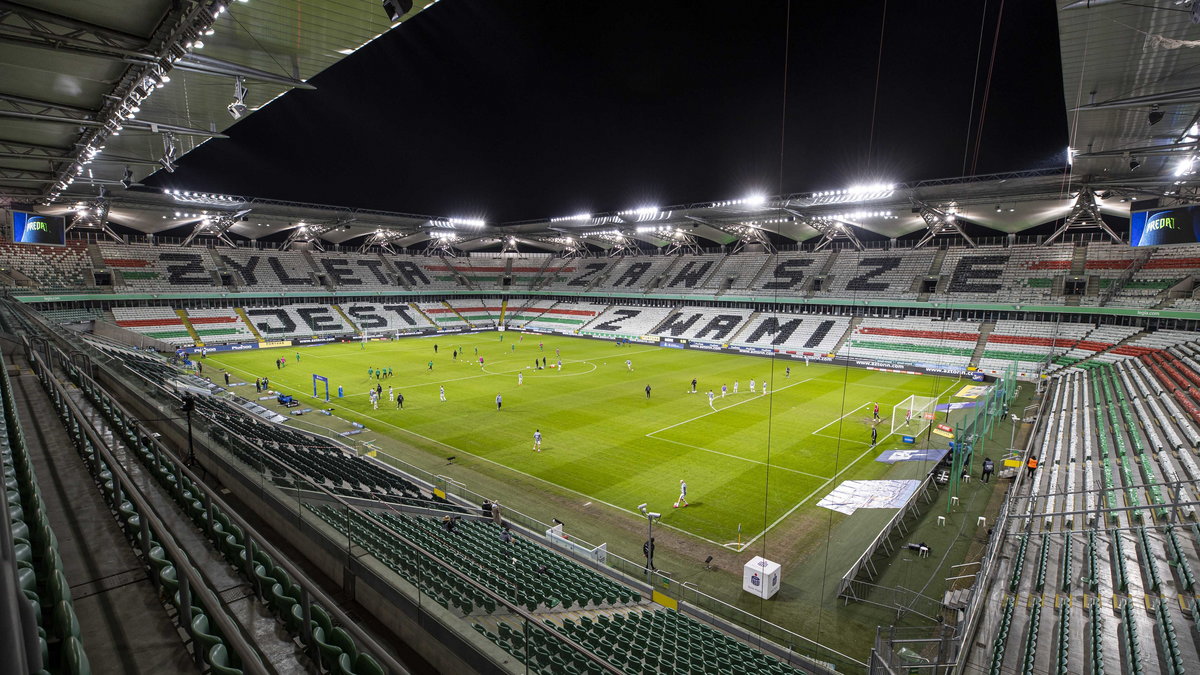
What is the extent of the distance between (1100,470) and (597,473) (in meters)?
15.8

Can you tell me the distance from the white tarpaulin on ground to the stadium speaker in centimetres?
1831

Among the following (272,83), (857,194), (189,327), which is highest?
(857,194)

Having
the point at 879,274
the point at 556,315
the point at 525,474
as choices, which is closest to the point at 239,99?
the point at 525,474

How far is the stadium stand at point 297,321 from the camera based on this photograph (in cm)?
5626

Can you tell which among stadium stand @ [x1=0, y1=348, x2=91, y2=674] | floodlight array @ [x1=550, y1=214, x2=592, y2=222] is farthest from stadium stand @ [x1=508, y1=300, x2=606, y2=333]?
stadium stand @ [x1=0, y1=348, x2=91, y2=674]

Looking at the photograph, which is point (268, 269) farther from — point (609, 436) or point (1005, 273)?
point (1005, 273)

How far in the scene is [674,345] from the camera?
2303 inches

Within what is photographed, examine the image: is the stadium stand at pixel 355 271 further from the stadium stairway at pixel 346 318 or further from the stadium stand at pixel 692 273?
the stadium stand at pixel 692 273

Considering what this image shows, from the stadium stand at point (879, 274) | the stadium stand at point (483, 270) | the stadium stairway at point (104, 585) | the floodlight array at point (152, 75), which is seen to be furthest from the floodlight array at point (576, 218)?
the stadium stairway at point (104, 585)

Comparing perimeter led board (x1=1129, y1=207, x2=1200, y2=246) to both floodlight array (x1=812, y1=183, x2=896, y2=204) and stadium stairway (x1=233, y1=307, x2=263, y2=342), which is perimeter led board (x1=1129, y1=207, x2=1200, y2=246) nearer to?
floodlight array (x1=812, y1=183, x2=896, y2=204)

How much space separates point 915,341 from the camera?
46.9 metres

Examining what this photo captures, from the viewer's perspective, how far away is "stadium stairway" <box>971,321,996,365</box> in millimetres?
42875

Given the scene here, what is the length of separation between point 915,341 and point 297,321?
60199 mm

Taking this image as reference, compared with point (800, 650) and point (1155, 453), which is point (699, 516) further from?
point (1155, 453)
